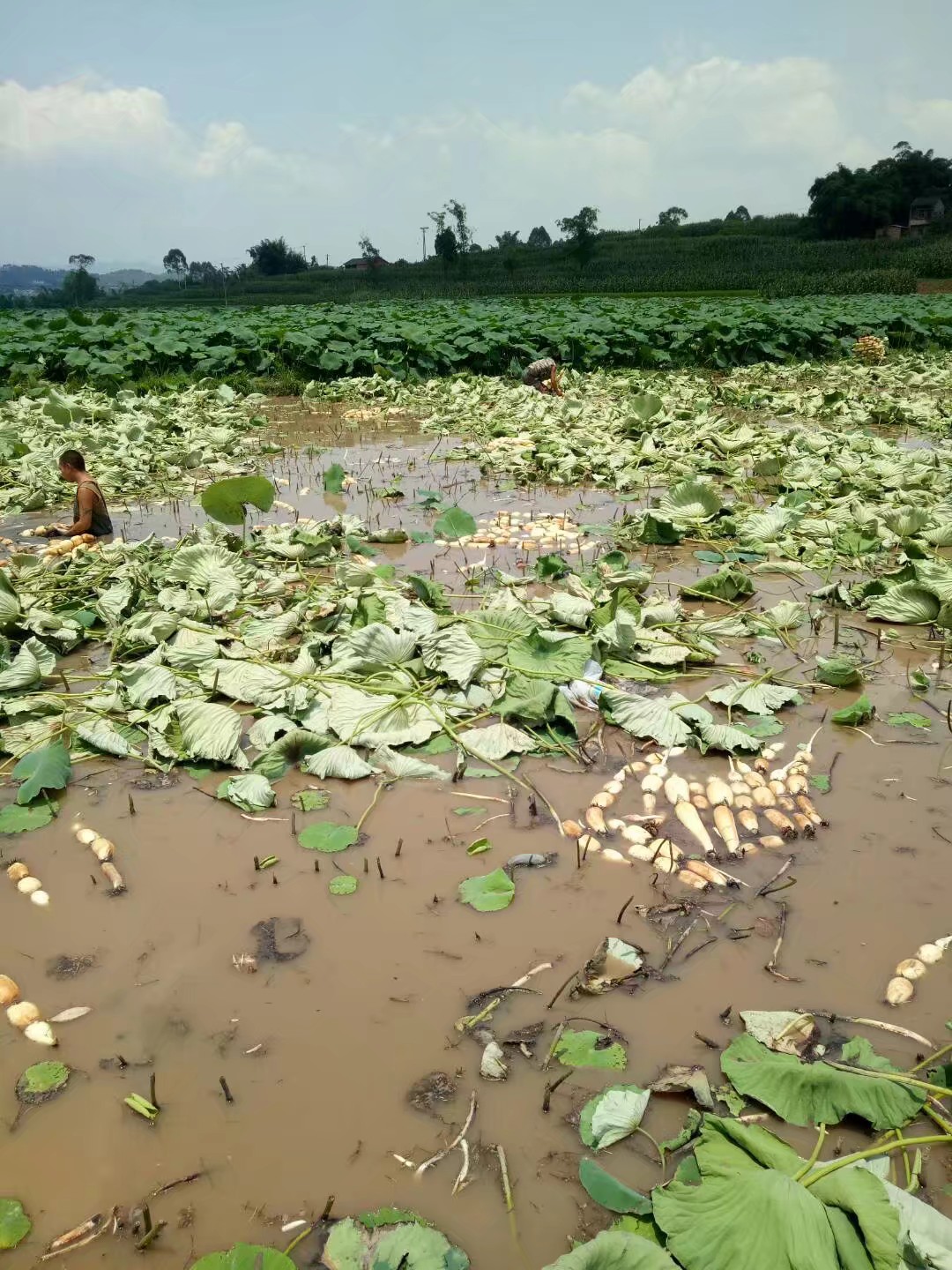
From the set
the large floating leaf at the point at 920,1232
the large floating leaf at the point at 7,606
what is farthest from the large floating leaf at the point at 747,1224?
the large floating leaf at the point at 7,606

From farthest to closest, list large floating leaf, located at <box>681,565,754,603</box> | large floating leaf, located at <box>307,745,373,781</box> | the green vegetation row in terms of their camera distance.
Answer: the green vegetation row, large floating leaf, located at <box>681,565,754,603</box>, large floating leaf, located at <box>307,745,373,781</box>

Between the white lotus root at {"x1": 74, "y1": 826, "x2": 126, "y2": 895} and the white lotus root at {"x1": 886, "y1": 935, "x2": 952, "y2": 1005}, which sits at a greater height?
the white lotus root at {"x1": 74, "y1": 826, "x2": 126, "y2": 895}

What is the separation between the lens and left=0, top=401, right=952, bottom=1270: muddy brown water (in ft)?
5.48

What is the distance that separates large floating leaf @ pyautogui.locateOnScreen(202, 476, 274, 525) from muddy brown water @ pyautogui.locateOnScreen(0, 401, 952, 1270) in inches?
91.7

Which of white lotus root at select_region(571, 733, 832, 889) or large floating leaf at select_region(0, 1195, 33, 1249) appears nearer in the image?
large floating leaf at select_region(0, 1195, 33, 1249)

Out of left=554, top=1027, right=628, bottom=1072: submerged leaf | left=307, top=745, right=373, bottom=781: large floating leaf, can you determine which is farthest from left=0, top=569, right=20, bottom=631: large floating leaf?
left=554, top=1027, right=628, bottom=1072: submerged leaf

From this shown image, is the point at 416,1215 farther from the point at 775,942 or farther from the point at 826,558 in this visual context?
the point at 826,558

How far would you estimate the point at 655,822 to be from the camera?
105 inches

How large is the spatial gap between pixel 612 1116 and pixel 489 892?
0.74 meters

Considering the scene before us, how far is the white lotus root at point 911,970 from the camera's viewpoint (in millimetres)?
2041

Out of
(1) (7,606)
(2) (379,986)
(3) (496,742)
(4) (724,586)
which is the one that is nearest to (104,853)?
(2) (379,986)

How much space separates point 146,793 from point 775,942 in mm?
2021

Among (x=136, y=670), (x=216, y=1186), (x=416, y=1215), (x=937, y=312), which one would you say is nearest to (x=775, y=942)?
(x=416, y=1215)

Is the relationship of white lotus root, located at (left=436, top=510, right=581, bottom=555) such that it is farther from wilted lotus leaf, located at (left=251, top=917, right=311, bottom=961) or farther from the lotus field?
wilted lotus leaf, located at (left=251, top=917, right=311, bottom=961)
